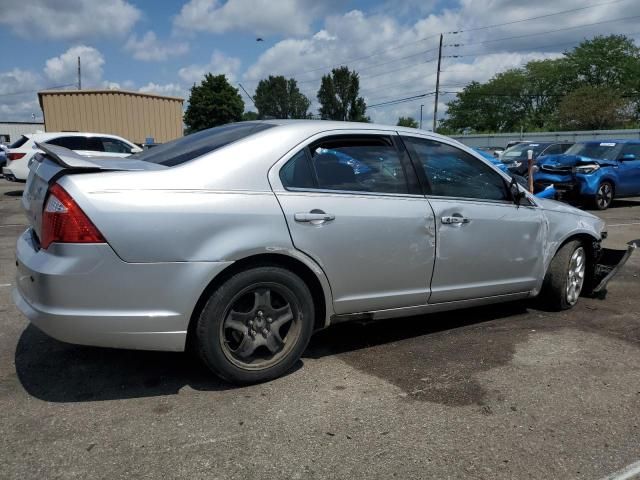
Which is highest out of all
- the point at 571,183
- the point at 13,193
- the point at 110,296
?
the point at 571,183

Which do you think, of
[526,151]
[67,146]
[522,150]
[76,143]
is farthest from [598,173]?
[67,146]

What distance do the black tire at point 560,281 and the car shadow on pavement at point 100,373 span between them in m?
2.99

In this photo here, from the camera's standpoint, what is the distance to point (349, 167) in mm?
3715

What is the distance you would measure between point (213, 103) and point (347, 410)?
5997cm

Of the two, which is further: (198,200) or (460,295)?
(460,295)

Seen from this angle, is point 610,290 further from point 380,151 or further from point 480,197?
point 380,151

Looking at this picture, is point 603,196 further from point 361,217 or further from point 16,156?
point 16,156

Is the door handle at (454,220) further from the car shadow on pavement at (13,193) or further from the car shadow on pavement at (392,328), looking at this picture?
the car shadow on pavement at (13,193)

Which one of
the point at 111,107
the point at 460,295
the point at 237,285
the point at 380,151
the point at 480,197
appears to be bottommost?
the point at 460,295

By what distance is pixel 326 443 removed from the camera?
278 cm

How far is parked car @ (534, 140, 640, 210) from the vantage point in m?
13.5

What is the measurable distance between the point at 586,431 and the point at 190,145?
286 centimetres

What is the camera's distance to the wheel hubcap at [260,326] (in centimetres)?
327

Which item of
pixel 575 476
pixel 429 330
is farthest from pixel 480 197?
pixel 575 476
